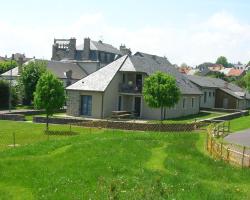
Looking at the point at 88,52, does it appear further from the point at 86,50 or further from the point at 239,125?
the point at 239,125

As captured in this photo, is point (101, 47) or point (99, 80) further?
point (101, 47)

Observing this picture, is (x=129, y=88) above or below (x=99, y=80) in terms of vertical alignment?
below

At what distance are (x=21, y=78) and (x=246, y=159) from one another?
48.8m

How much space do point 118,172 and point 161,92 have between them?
26.9m

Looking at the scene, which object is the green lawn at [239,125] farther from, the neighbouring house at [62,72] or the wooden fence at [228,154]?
the neighbouring house at [62,72]

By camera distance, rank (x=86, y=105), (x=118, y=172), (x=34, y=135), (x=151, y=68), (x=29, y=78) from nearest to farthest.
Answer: (x=118, y=172) < (x=34, y=135) < (x=86, y=105) < (x=151, y=68) < (x=29, y=78)

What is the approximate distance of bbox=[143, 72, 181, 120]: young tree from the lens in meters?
45.1

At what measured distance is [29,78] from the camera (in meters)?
64.8

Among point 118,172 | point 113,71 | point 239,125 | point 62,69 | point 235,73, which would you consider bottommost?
point 118,172

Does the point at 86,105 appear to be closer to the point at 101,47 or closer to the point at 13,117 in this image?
the point at 13,117

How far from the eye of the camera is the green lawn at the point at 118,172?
15.7 m

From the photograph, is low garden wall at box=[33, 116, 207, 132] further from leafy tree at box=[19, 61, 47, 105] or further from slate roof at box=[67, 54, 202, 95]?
leafy tree at box=[19, 61, 47, 105]

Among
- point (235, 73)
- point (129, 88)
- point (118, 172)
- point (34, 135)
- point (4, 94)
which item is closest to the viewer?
point (118, 172)

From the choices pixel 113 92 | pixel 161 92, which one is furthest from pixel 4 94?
pixel 161 92
